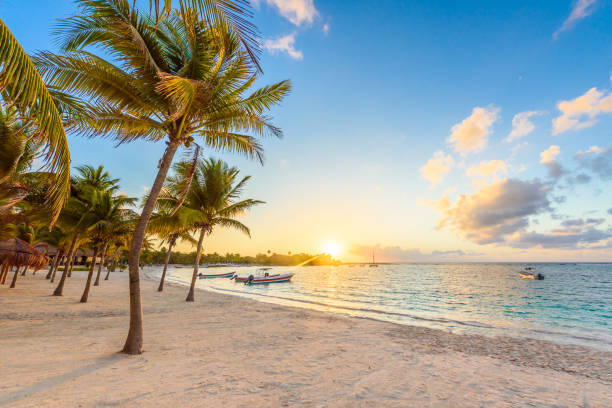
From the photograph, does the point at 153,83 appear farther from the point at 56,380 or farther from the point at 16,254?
the point at 16,254

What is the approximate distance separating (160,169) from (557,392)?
8.96m

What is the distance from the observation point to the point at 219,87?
634 centimetres

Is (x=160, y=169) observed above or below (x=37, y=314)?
above

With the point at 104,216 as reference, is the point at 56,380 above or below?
below

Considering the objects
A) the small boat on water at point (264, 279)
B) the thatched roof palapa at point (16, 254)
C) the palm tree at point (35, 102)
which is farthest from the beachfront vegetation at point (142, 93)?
the small boat on water at point (264, 279)

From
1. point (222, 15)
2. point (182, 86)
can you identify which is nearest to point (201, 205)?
point (182, 86)

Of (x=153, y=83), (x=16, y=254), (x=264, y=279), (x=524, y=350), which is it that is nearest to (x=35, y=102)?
(x=153, y=83)

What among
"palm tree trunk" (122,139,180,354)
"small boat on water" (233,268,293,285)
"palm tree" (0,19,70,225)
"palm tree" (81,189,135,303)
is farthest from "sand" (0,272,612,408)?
"small boat on water" (233,268,293,285)

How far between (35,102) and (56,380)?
4.09 m

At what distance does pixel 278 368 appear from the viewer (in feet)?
16.8

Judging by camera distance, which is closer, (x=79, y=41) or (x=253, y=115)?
(x=79, y=41)

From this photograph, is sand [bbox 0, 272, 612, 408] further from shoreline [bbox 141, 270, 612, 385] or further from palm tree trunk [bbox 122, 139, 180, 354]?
palm tree trunk [bbox 122, 139, 180, 354]

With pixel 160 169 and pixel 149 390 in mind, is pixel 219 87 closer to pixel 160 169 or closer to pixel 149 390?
pixel 160 169

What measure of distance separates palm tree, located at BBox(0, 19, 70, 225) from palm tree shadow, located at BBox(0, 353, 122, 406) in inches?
97.2
